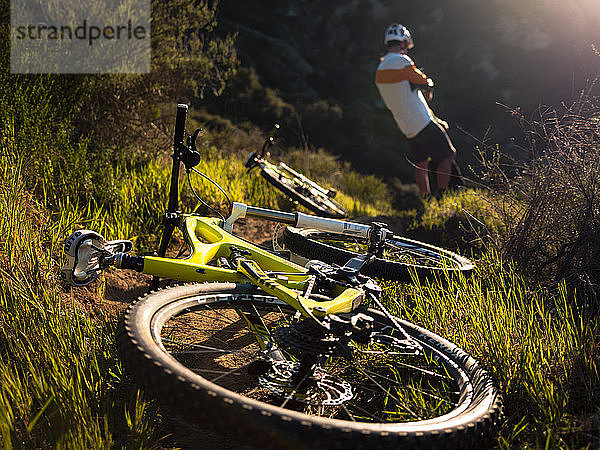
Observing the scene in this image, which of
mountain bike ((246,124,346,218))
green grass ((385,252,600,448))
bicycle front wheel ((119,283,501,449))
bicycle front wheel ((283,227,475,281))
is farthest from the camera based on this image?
mountain bike ((246,124,346,218))

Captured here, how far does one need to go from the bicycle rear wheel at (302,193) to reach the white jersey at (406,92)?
200 cm

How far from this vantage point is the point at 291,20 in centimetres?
2328

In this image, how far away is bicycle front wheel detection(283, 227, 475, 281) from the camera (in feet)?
11.3

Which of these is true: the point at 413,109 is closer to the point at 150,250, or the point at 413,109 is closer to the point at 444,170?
the point at 444,170

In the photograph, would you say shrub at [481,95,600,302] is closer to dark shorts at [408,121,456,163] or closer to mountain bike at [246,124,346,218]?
mountain bike at [246,124,346,218]

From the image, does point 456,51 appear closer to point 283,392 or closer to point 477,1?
point 477,1

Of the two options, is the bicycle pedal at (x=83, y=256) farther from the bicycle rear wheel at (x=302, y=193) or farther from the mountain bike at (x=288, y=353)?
the bicycle rear wheel at (x=302, y=193)

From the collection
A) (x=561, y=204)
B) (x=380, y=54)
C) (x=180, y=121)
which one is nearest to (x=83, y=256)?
(x=180, y=121)

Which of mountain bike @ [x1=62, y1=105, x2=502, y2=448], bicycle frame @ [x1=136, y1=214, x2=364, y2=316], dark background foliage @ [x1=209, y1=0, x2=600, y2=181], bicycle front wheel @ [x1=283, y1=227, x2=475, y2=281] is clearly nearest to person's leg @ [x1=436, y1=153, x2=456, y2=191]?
bicycle front wheel @ [x1=283, y1=227, x2=475, y2=281]

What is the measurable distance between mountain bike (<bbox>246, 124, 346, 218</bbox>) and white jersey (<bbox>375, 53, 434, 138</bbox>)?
1982mm

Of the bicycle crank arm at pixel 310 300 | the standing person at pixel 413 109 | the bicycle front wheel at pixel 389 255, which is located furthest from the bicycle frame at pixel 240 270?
the standing person at pixel 413 109

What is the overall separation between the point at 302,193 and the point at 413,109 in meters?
2.37

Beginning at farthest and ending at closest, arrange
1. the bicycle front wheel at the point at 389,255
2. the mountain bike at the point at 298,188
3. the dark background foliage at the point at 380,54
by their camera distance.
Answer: the dark background foliage at the point at 380,54, the mountain bike at the point at 298,188, the bicycle front wheel at the point at 389,255

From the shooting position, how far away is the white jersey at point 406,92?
7.40m
